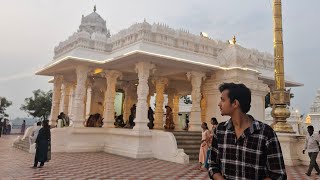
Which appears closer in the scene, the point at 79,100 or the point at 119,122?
Answer: the point at 79,100

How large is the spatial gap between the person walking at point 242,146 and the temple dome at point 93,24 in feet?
58.9

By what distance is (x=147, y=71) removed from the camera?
12.2 meters

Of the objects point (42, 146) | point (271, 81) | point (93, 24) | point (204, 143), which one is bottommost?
point (42, 146)

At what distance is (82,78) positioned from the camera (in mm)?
13344

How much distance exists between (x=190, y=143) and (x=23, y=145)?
8.51 meters

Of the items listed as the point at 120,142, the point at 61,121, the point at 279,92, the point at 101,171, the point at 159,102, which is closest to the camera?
the point at 101,171

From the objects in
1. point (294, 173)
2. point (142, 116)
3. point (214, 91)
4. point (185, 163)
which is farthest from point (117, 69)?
point (294, 173)

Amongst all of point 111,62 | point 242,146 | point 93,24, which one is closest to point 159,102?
point 111,62

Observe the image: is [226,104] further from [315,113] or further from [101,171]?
[315,113]

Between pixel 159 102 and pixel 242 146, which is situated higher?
pixel 159 102

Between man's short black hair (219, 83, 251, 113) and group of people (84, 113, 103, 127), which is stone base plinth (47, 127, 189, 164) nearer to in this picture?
group of people (84, 113, 103, 127)

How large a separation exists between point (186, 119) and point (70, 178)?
20.8 meters

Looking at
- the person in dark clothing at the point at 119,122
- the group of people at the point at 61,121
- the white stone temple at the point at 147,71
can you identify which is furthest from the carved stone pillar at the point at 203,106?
the group of people at the point at 61,121

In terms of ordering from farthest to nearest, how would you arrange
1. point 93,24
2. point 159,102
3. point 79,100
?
point 93,24 → point 159,102 → point 79,100
